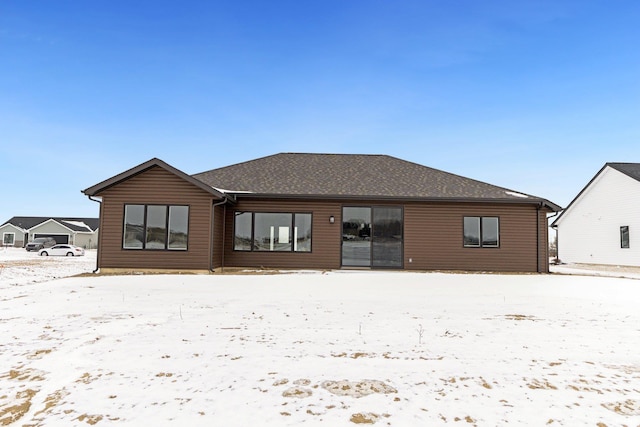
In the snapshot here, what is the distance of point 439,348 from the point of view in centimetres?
409

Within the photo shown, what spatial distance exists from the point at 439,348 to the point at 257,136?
948 inches

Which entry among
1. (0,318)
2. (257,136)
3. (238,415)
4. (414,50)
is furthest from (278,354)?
(257,136)

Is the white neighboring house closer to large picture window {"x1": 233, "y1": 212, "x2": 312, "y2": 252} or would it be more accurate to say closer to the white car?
large picture window {"x1": 233, "y1": 212, "x2": 312, "y2": 252}

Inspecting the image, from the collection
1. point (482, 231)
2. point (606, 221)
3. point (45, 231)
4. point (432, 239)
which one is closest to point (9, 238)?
point (45, 231)

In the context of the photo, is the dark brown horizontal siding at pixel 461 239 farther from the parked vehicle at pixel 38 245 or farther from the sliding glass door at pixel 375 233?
the parked vehicle at pixel 38 245

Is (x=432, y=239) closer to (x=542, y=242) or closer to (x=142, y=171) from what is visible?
(x=542, y=242)

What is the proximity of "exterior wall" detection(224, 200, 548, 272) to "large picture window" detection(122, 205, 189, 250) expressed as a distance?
175 centimetres

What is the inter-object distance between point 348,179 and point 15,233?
6042 cm

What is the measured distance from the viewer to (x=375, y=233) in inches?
541

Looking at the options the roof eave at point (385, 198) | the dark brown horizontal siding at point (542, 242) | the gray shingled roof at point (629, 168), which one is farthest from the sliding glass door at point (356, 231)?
the gray shingled roof at point (629, 168)

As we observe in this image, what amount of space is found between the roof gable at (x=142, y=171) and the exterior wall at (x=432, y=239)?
1.81 m

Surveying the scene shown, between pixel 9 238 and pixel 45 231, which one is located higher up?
pixel 45 231

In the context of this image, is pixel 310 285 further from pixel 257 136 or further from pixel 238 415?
pixel 257 136

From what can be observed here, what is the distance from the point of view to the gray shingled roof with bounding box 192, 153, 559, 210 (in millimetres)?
13508
